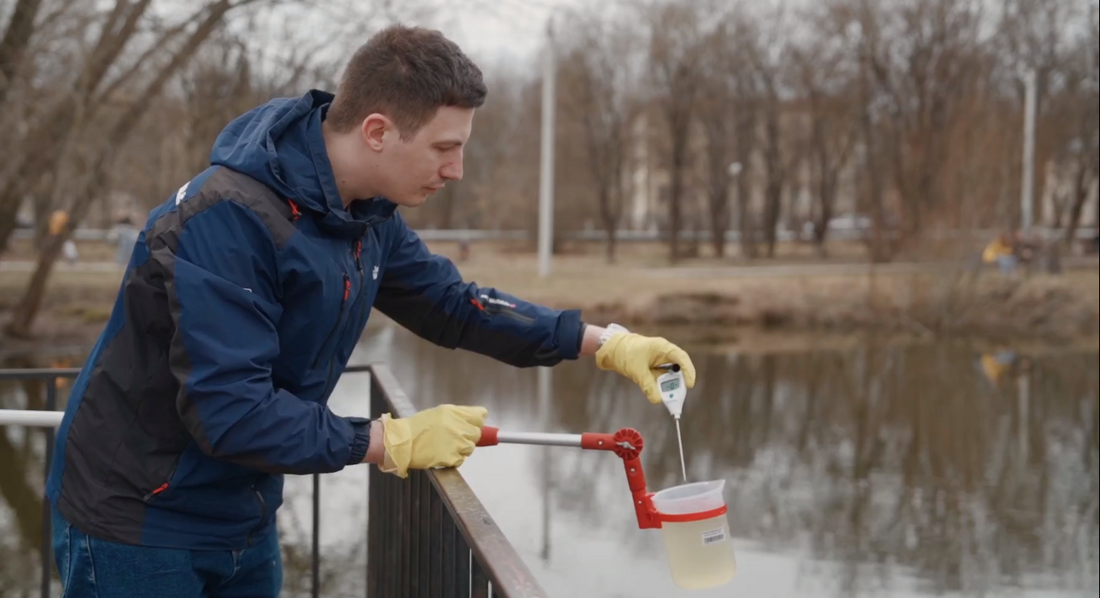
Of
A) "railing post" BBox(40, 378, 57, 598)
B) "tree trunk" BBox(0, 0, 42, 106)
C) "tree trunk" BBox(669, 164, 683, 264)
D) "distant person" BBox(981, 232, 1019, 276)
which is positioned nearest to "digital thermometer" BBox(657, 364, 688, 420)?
"railing post" BBox(40, 378, 57, 598)

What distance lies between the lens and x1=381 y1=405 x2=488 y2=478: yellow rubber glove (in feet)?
7.06

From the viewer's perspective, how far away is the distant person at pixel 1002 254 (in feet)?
60.7

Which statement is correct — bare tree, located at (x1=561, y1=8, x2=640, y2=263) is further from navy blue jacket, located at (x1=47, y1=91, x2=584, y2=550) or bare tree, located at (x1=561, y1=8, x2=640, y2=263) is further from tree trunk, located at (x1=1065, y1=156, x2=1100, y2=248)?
navy blue jacket, located at (x1=47, y1=91, x2=584, y2=550)

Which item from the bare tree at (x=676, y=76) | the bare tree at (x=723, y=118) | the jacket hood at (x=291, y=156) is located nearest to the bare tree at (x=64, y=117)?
the jacket hood at (x=291, y=156)

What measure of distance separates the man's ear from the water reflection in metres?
4.18

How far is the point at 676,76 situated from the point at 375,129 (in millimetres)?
31371

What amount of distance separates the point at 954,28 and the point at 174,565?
Answer: 91.4 ft

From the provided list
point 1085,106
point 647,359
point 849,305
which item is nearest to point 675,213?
point 849,305

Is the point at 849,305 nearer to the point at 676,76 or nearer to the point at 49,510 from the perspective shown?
the point at 676,76

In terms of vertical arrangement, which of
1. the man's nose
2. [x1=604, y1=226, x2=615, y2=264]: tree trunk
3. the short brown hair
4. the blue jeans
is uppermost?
the short brown hair

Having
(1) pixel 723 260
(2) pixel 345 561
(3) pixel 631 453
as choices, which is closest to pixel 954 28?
(1) pixel 723 260

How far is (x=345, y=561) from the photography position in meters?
6.21

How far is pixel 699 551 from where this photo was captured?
2424mm

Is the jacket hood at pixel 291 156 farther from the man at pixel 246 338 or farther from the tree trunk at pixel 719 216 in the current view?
the tree trunk at pixel 719 216
